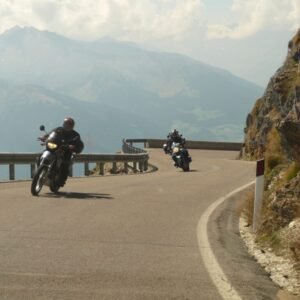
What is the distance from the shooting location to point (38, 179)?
13594 mm

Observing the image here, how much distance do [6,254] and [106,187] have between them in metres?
9.01

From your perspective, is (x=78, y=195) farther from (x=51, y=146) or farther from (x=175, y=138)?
(x=175, y=138)

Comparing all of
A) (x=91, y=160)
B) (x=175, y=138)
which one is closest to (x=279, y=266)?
(x=91, y=160)

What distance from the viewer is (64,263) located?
6.97 m

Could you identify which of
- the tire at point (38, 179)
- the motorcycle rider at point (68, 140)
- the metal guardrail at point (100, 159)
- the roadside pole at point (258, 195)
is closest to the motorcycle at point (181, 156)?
the metal guardrail at point (100, 159)

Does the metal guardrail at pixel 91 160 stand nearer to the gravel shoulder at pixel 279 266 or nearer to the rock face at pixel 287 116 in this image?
the rock face at pixel 287 116

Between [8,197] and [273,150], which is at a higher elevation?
[273,150]

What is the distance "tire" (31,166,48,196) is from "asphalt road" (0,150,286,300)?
253 mm

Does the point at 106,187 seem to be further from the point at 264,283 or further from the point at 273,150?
the point at 264,283

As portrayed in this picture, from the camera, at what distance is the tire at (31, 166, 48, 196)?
44.4ft

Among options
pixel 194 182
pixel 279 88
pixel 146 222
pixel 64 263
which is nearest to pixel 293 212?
pixel 146 222

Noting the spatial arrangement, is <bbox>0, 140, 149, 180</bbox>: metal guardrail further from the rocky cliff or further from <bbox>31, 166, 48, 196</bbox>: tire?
the rocky cliff

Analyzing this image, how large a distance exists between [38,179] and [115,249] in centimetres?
606

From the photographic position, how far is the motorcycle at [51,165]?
44.6 feet
